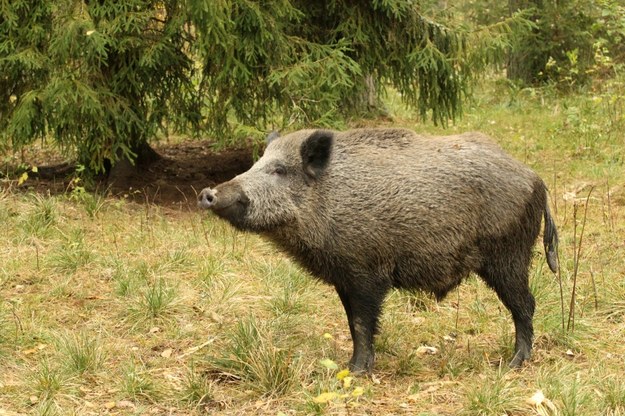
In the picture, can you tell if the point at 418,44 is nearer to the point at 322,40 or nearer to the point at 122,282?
the point at 322,40

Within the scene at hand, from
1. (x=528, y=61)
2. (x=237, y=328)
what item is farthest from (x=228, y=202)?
(x=528, y=61)

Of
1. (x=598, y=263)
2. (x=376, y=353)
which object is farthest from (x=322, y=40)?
(x=376, y=353)

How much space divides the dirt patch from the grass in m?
0.56

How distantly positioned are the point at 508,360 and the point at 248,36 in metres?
4.73

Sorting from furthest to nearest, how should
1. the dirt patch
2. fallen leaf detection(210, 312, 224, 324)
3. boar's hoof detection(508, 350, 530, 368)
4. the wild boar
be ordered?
the dirt patch, fallen leaf detection(210, 312, 224, 324), boar's hoof detection(508, 350, 530, 368), the wild boar

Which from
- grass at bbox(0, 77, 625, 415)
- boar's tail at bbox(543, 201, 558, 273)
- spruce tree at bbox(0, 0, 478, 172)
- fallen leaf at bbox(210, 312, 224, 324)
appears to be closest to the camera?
grass at bbox(0, 77, 625, 415)

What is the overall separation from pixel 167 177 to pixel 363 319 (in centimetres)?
570

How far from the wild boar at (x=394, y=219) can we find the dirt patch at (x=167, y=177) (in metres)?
3.96

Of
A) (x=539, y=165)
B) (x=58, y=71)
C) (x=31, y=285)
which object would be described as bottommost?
(x=539, y=165)

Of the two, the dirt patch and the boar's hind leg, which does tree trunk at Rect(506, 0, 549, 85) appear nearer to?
the dirt patch

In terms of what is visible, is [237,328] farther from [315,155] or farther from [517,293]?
[517,293]

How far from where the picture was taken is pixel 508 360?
5.88m

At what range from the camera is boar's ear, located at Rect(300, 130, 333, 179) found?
5.61 metres

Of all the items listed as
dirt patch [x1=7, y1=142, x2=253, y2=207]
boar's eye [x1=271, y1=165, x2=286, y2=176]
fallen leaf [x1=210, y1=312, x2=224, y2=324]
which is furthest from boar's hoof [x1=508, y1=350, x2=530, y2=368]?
dirt patch [x1=7, y1=142, x2=253, y2=207]
